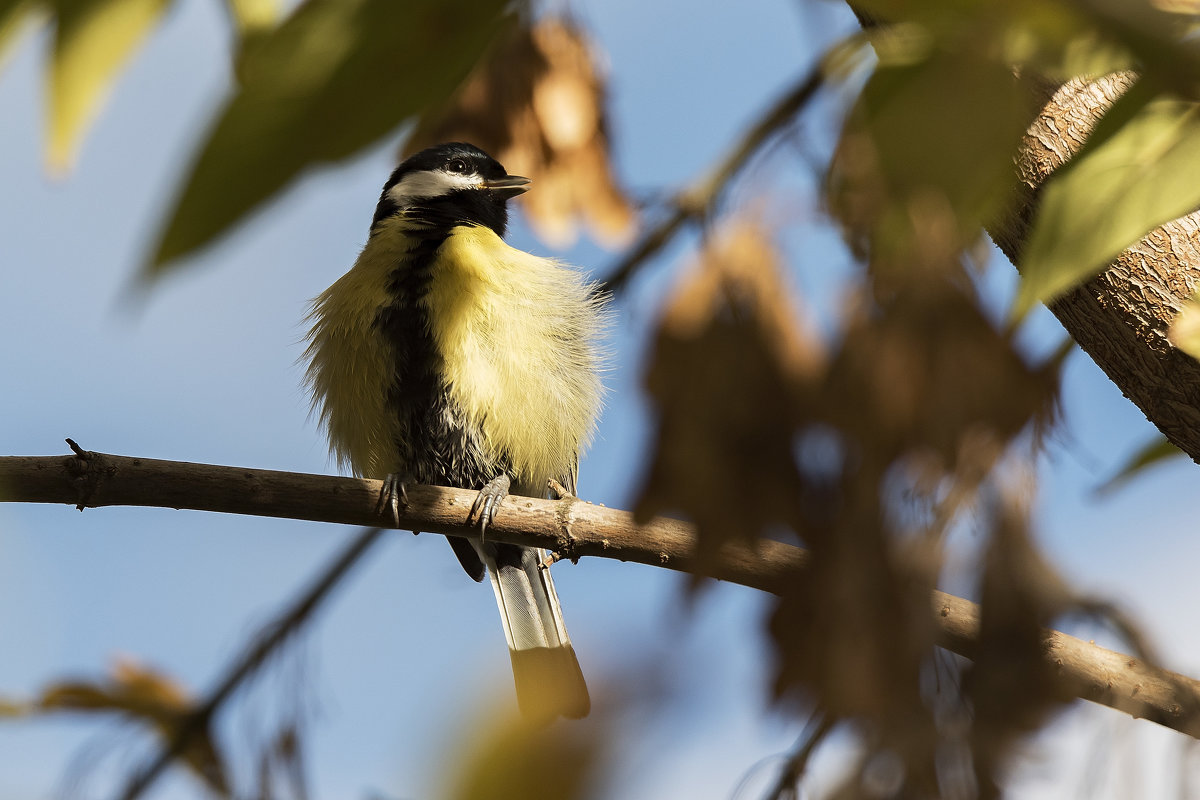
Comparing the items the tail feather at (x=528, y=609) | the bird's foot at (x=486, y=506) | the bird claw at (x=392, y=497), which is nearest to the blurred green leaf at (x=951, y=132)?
the bird claw at (x=392, y=497)

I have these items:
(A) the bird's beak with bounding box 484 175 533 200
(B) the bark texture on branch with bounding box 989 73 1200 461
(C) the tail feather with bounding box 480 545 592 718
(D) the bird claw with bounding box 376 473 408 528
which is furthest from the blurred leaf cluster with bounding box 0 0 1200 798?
(A) the bird's beak with bounding box 484 175 533 200

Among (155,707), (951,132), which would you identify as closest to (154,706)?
(155,707)

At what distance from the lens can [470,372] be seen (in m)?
3.04

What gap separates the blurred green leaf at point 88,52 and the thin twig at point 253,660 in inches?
80.5

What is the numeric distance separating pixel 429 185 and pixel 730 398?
3.16 m

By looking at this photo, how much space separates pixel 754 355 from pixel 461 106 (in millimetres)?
1901

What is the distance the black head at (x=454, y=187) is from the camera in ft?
12.0

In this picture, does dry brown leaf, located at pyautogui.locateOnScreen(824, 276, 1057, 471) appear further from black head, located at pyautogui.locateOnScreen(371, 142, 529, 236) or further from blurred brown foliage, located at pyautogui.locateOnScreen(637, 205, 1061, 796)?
black head, located at pyautogui.locateOnScreen(371, 142, 529, 236)

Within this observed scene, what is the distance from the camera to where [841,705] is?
31.6 inches

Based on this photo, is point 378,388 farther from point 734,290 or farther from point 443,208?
point 734,290

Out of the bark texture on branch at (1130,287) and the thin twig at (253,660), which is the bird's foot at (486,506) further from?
the bark texture on branch at (1130,287)

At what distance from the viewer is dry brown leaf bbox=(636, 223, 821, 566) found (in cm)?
90

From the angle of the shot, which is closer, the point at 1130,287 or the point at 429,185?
A: the point at 1130,287

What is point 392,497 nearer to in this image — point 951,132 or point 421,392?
point 421,392
